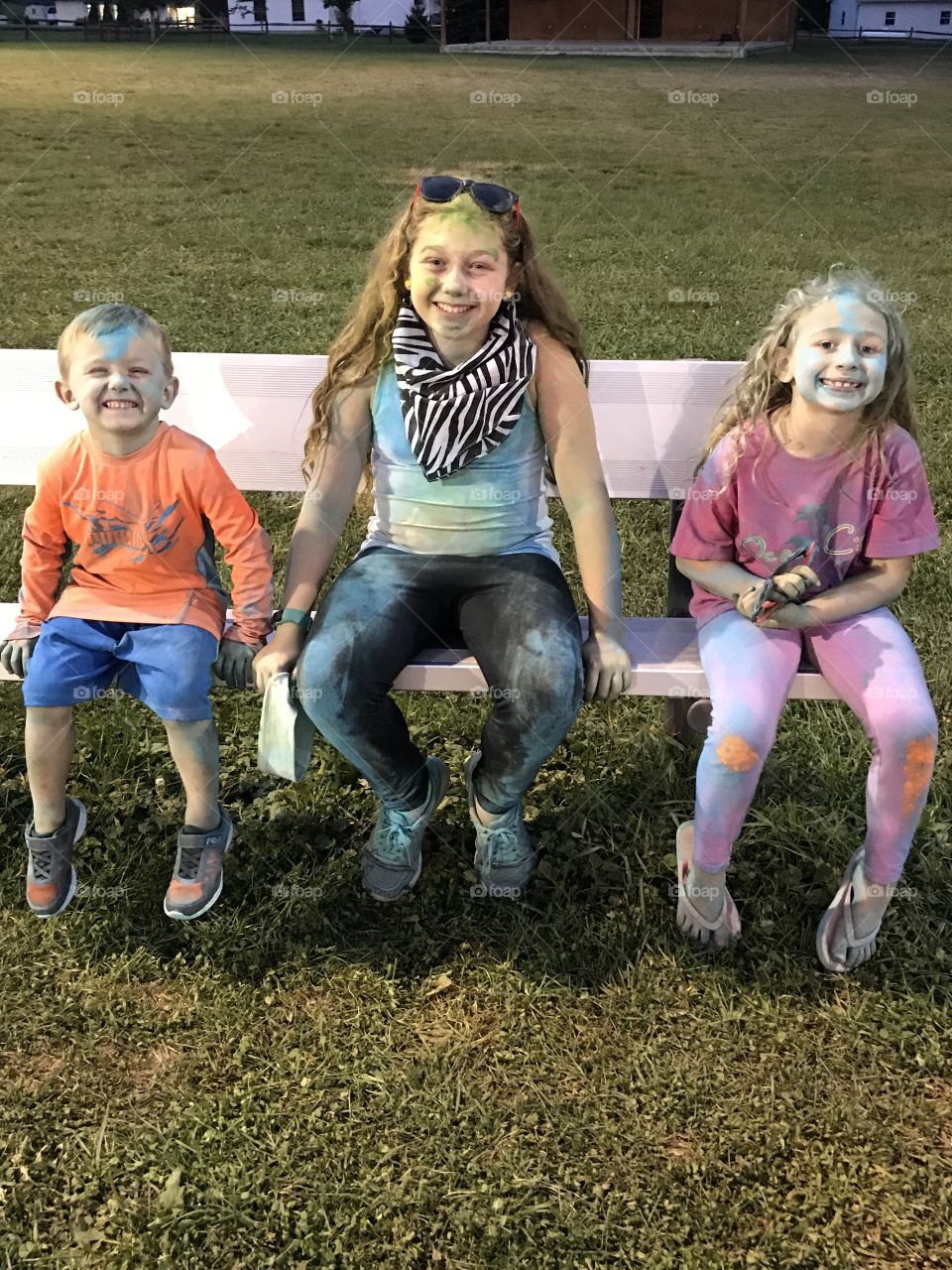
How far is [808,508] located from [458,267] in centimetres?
94

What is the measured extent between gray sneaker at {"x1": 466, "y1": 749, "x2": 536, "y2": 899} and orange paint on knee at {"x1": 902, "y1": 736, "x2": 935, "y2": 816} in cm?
85

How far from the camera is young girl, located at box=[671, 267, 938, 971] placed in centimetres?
221

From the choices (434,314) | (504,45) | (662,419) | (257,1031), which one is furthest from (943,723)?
(504,45)

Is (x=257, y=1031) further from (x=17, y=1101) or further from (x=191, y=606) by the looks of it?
(x=191, y=606)

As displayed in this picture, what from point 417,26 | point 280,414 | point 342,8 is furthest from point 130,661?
point 342,8

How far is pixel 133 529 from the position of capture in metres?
2.37

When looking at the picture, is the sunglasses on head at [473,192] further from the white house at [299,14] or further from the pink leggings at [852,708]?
the white house at [299,14]

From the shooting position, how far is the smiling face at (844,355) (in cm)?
223

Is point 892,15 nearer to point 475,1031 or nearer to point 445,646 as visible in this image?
point 445,646

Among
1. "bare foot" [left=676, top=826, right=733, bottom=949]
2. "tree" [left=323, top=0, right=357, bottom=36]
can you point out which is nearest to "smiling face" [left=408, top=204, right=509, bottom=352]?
"bare foot" [left=676, top=826, right=733, bottom=949]

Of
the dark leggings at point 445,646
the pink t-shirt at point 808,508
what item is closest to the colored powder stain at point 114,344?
the dark leggings at point 445,646

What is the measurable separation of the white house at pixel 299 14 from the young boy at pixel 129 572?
45.8 metres

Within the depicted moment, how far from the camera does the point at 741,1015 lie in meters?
2.30

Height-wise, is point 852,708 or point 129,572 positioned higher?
point 129,572
